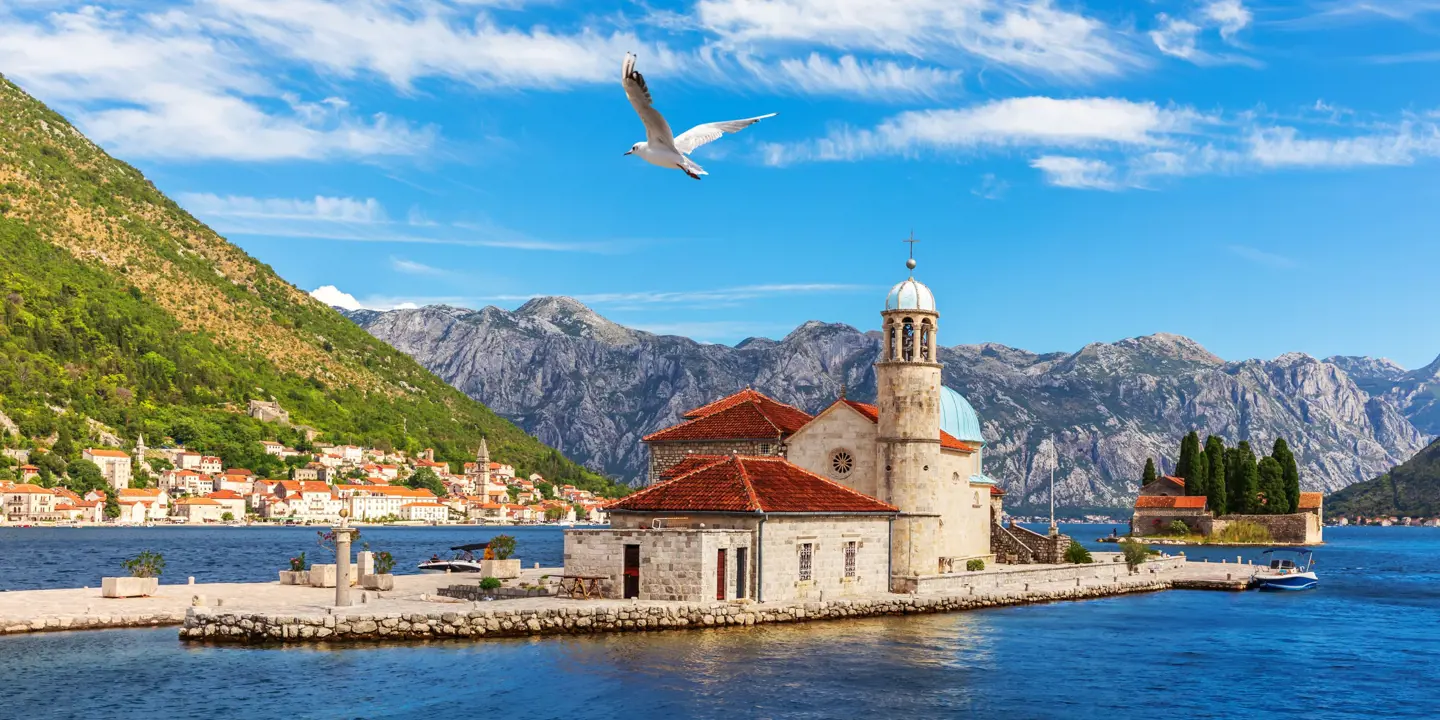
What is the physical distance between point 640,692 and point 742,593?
505 inches

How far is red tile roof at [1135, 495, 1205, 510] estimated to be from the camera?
146 meters

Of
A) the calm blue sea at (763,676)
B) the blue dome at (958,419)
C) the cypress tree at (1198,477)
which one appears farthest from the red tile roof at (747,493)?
the cypress tree at (1198,477)

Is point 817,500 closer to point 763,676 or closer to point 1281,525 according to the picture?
point 763,676

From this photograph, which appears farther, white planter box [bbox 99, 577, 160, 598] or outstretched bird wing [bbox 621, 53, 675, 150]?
white planter box [bbox 99, 577, 160, 598]

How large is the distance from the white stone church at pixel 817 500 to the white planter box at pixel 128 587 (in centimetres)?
1482

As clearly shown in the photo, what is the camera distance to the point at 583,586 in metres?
43.3

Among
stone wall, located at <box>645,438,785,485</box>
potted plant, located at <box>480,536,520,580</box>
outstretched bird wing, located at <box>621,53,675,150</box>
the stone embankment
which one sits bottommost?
the stone embankment

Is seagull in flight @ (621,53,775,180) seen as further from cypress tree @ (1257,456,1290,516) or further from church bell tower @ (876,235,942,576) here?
cypress tree @ (1257,456,1290,516)

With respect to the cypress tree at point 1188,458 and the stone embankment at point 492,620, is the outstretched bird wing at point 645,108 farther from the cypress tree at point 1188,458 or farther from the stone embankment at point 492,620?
the cypress tree at point 1188,458

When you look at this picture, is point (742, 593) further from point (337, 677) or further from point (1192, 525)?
Result: point (1192, 525)

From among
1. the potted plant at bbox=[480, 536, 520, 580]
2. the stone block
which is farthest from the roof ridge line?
the stone block

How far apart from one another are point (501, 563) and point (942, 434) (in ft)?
67.9

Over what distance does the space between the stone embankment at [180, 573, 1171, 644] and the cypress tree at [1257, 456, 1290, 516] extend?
113985 mm

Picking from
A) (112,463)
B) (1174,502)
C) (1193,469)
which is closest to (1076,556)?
(1174,502)
